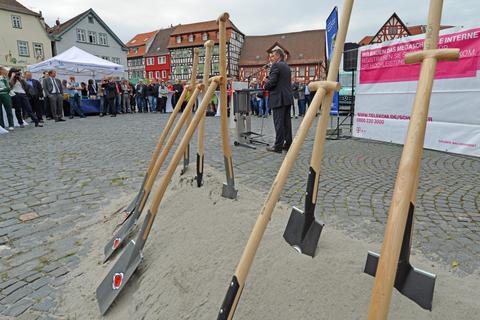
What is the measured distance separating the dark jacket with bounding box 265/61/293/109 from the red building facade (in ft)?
245

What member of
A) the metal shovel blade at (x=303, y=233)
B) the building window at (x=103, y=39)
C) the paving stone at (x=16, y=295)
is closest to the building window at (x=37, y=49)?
the building window at (x=103, y=39)

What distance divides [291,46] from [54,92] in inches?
2542

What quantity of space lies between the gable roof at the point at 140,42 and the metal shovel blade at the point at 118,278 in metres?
89.4

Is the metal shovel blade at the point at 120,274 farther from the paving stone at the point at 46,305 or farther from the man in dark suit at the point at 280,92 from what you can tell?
the man in dark suit at the point at 280,92

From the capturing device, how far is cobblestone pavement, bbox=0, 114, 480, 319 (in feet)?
8.34

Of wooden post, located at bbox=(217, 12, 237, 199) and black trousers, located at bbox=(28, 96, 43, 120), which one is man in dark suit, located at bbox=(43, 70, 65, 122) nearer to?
black trousers, located at bbox=(28, 96, 43, 120)

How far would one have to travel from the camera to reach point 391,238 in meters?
1.11

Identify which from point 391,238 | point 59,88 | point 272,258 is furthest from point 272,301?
point 59,88

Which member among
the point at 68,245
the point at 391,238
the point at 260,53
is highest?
the point at 260,53

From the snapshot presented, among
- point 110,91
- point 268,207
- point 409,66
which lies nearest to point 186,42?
point 110,91

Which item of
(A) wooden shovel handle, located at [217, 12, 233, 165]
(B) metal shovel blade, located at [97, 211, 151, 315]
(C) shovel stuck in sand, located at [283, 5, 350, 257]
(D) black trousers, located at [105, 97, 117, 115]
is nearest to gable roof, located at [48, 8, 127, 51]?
(D) black trousers, located at [105, 97, 117, 115]

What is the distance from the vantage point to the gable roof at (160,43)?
80938 mm

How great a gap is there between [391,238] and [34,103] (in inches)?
624

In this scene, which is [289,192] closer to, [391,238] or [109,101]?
[391,238]
